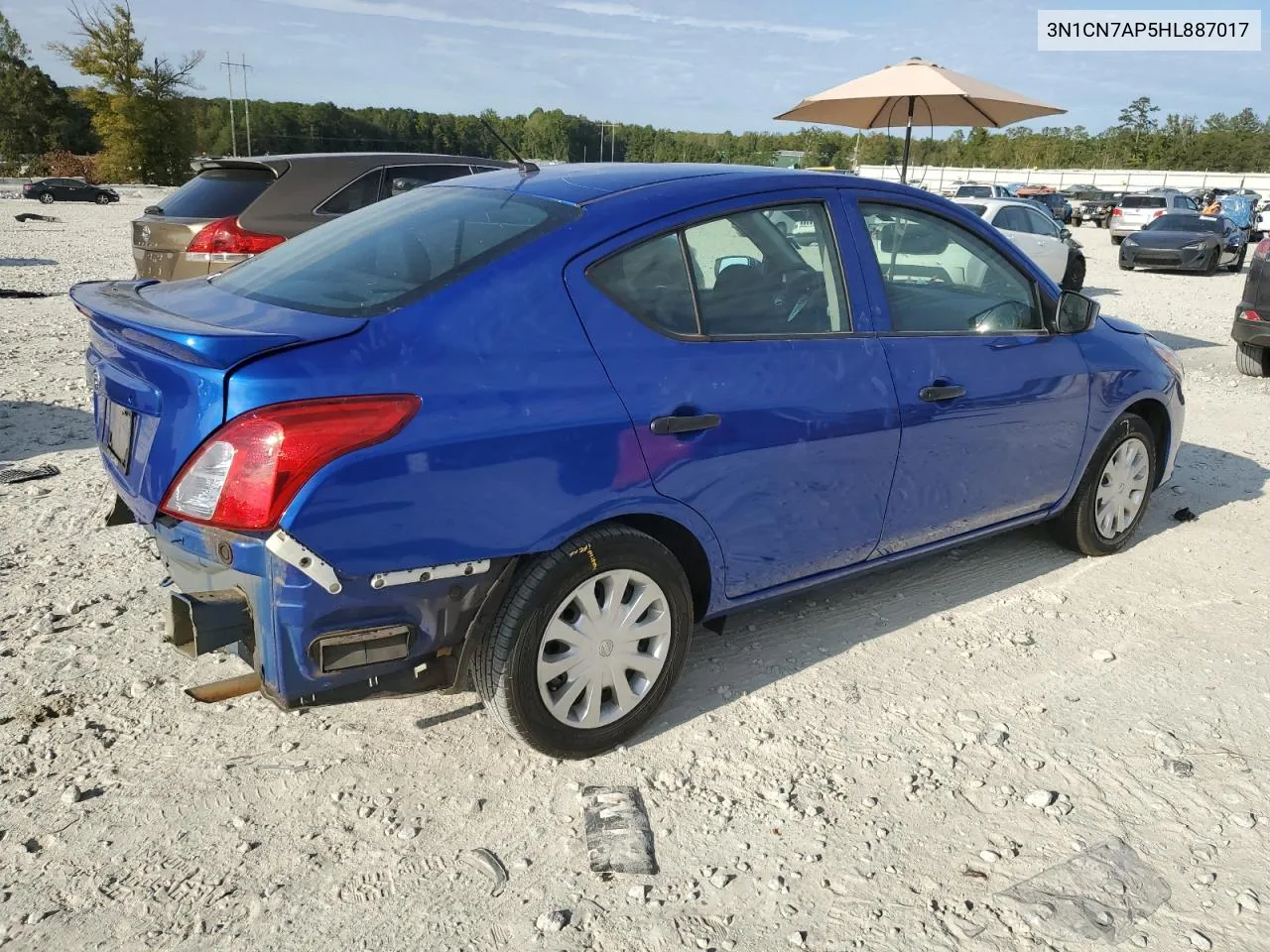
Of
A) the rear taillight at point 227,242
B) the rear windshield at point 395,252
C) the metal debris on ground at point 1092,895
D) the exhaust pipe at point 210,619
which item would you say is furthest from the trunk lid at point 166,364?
the rear taillight at point 227,242

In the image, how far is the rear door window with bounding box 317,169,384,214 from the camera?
7250 mm

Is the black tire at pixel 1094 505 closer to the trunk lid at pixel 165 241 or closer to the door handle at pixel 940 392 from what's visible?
the door handle at pixel 940 392

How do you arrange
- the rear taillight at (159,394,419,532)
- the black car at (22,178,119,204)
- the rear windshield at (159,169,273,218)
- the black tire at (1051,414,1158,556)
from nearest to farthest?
the rear taillight at (159,394,419,532) < the black tire at (1051,414,1158,556) < the rear windshield at (159,169,273,218) < the black car at (22,178,119,204)

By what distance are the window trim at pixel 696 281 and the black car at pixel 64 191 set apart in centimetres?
4530

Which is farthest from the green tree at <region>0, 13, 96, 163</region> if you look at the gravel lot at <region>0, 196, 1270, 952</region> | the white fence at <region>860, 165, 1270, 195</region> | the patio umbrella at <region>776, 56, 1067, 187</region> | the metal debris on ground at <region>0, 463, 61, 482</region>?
the gravel lot at <region>0, 196, 1270, 952</region>

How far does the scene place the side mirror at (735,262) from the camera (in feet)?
10.4

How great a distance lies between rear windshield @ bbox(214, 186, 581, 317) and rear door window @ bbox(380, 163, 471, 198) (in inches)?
166

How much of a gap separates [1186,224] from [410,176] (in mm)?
20117

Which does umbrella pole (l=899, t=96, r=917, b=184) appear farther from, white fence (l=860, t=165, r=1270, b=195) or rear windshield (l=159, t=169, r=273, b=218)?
white fence (l=860, t=165, r=1270, b=195)

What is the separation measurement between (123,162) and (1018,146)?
7412 centimetres

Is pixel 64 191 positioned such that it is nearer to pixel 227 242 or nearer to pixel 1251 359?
pixel 227 242

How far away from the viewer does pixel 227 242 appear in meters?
7.06

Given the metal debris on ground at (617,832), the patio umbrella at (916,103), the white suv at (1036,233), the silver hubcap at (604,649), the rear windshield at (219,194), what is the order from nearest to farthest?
the metal debris on ground at (617,832), the silver hubcap at (604,649), the rear windshield at (219,194), the patio umbrella at (916,103), the white suv at (1036,233)

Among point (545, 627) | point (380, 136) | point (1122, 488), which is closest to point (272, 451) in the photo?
point (545, 627)
